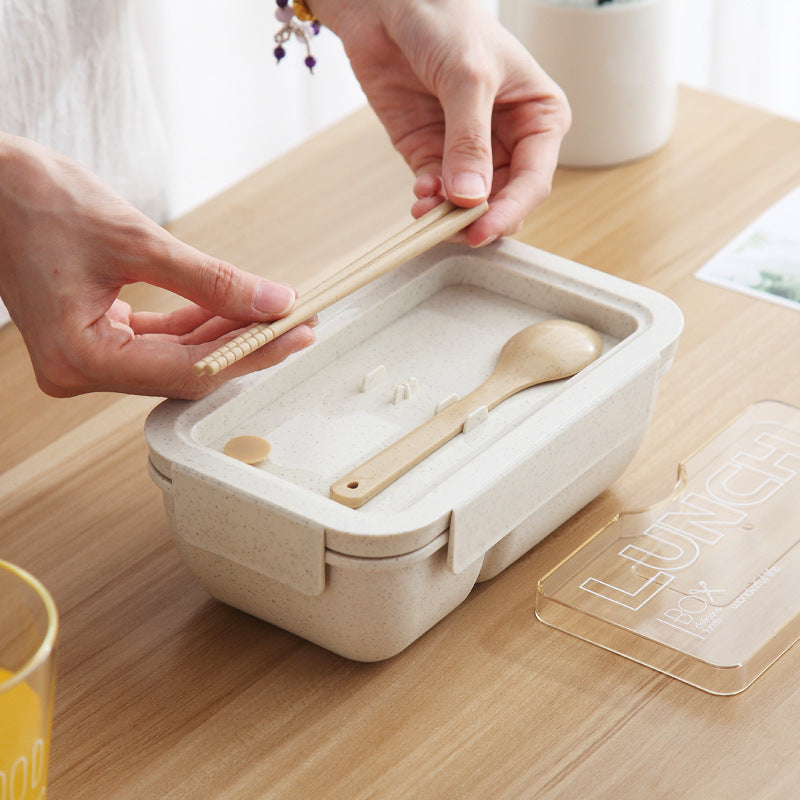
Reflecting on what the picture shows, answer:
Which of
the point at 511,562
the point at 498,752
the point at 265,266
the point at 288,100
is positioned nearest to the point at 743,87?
the point at 288,100

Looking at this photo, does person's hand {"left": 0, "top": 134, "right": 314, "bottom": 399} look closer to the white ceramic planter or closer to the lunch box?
the lunch box

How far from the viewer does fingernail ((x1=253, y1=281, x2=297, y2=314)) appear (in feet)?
2.58

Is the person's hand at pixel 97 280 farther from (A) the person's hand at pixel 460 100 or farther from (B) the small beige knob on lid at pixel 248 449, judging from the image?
(A) the person's hand at pixel 460 100

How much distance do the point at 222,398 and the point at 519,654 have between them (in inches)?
9.4

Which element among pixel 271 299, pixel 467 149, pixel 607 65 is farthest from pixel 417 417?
pixel 607 65

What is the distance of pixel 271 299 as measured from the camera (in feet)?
2.59

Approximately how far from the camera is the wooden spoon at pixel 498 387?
30.0 inches

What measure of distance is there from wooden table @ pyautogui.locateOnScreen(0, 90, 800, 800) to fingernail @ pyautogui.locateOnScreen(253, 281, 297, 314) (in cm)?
19

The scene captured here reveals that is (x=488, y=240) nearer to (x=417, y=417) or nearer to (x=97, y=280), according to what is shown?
(x=417, y=417)

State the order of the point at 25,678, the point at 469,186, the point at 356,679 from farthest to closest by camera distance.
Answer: the point at 469,186
the point at 356,679
the point at 25,678

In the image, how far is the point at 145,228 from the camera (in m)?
0.79

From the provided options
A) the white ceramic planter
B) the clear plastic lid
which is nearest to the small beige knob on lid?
the clear plastic lid

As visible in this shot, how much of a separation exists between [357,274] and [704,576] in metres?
0.29

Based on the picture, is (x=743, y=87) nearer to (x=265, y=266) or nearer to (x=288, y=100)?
(x=288, y=100)
